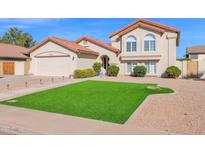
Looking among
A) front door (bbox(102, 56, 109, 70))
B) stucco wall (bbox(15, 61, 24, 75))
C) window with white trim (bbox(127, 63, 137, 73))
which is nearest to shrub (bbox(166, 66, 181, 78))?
window with white trim (bbox(127, 63, 137, 73))

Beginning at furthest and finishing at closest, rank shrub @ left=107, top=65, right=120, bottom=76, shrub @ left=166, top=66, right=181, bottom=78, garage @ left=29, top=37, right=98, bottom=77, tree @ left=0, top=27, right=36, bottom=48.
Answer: tree @ left=0, top=27, right=36, bottom=48, shrub @ left=107, top=65, right=120, bottom=76, garage @ left=29, top=37, right=98, bottom=77, shrub @ left=166, top=66, right=181, bottom=78

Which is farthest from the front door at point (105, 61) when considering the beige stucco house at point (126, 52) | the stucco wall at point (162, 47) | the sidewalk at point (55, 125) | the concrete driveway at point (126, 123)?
the sidewalk at point (55, 125)

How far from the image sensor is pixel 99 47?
25828mm

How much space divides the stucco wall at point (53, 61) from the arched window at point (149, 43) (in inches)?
368

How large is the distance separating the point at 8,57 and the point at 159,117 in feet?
80.7

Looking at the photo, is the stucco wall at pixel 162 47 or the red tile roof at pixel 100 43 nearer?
the stucco wall at pixel 162 47

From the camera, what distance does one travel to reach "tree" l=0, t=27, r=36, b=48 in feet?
191

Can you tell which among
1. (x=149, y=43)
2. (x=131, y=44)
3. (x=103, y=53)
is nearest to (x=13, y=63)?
(x=103, y=53)

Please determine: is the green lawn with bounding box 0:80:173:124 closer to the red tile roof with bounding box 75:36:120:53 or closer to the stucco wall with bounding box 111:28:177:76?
the stucco wall with bounding box 111:28:177:76

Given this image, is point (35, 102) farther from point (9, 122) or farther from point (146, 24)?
point (146, 24)

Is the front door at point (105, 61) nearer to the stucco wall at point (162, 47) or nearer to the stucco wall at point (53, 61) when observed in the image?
the stucco wall at point (162, 47)

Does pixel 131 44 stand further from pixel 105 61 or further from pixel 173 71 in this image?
pixel 173 71

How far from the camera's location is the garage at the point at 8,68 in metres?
25.2
